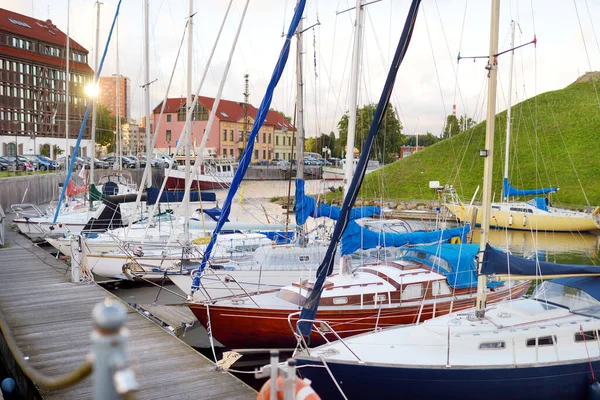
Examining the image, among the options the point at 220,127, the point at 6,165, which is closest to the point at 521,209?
the point at 6,165

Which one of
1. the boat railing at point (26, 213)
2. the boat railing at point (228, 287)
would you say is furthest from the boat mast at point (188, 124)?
the boat railing at point (26, 213)

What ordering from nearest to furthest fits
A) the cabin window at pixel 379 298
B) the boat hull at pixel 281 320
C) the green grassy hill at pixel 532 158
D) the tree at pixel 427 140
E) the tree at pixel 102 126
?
the boat hull at pixel 281 320 → the cabin window at pixel 379 298 → the green grassy hill at pixel 532 158 → the tree at pixel 102 126 → the tree at pixel 427 140

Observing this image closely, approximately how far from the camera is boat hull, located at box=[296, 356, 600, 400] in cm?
904

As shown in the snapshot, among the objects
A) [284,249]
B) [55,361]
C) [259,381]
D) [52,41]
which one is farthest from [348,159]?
[52,41]

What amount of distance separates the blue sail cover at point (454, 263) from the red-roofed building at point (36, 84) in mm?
69511

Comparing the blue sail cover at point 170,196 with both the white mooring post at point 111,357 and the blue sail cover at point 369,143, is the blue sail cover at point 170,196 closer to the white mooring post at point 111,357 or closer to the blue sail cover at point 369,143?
the blue sail cover at point 369,143

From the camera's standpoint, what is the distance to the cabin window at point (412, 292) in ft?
42.9

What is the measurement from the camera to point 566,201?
4528 centimetres

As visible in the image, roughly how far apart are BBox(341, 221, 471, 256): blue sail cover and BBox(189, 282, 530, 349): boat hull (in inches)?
73.9

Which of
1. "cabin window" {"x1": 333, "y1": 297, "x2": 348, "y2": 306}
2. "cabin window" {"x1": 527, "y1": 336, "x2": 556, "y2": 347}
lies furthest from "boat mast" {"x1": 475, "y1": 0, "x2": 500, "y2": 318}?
"cabin window" {"x1": 333, "y1": 297, "x2": 348, "y2": 306}

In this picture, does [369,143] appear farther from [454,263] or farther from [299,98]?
[299,98]

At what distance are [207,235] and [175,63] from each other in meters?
7.29

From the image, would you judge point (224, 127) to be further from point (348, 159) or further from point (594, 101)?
point (348, 159)

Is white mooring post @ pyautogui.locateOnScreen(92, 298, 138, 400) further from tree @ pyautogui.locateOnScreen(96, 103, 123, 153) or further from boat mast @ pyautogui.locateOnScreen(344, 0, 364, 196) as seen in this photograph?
tree @ pyautogui.locateOnScreen(96, 103, 123, 153)
